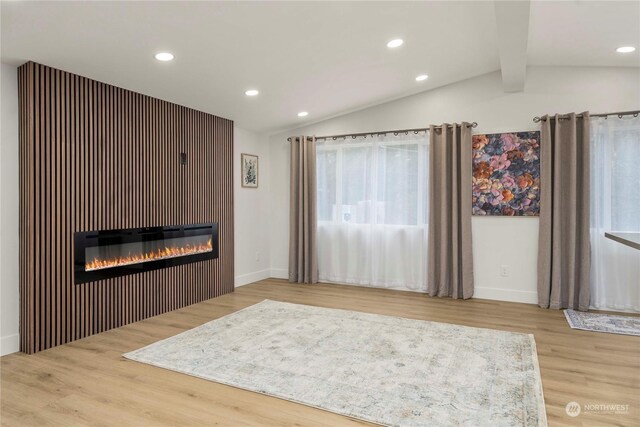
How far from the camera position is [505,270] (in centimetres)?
483

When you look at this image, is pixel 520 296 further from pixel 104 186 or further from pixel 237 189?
pixel 104 186

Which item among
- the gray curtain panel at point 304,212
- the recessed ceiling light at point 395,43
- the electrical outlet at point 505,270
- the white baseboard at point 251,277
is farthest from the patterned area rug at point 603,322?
the white baseboard at point 251,277

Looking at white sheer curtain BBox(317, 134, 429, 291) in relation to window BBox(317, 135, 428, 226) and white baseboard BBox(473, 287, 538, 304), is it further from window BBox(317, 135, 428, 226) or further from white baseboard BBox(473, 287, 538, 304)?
white baseboard BBox(473, 287, 538, 304)

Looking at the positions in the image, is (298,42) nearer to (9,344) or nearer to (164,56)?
(164,56)

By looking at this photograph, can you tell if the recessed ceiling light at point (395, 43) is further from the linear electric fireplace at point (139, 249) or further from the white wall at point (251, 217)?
the linear electric fireplace at point (139, 249)

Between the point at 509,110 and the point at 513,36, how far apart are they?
1844 mm

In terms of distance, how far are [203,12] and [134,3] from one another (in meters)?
0.43

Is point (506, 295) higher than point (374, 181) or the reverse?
the reverse

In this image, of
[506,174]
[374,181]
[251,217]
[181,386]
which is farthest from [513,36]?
[251,217]

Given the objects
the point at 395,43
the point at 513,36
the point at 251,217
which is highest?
the point at 395,43

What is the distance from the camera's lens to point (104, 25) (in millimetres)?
2652

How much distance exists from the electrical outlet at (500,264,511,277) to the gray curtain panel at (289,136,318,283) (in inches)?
101

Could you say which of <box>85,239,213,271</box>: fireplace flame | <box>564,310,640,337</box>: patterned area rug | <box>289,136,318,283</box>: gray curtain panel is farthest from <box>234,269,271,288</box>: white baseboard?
<box>564,310,640,337</box>: patterned area rug

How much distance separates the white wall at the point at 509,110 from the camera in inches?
172
